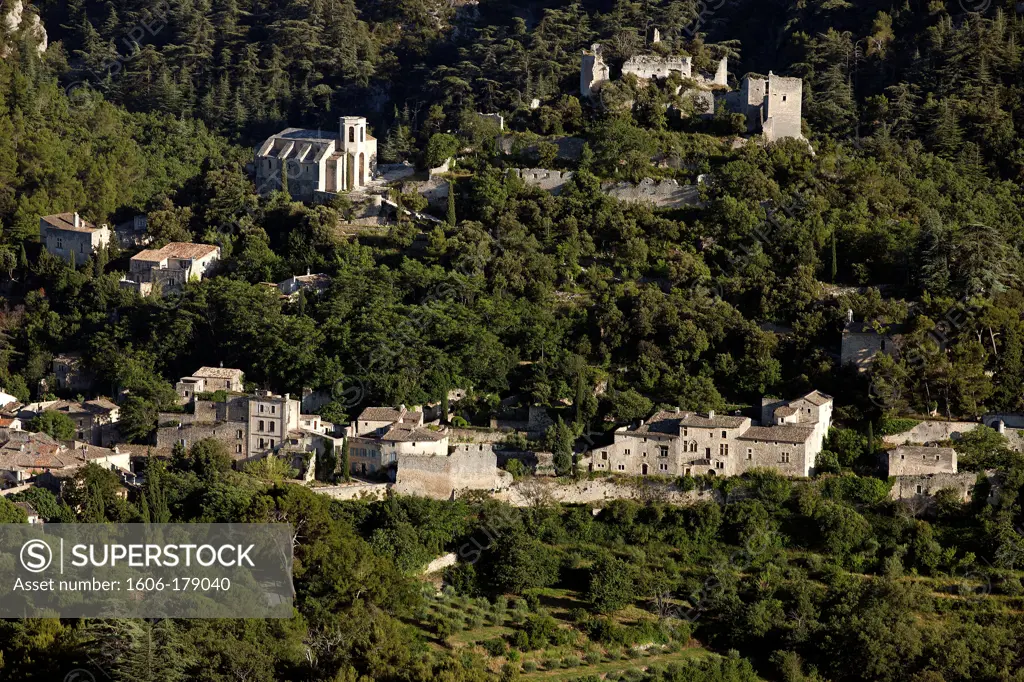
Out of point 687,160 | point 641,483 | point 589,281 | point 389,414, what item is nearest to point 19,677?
point 389,414

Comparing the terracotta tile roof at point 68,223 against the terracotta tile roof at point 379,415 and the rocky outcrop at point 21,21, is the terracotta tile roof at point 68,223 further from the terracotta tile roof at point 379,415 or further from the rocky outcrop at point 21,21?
the rocky outcrop at point 21,21

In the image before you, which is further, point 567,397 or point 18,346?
point 18,346

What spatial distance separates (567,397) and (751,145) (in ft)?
47.1

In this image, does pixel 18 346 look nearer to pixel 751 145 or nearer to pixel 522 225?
pixel 522 225

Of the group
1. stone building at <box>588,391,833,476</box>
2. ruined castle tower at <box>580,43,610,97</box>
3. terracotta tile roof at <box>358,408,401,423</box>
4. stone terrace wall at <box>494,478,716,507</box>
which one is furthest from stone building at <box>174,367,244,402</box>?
ruined castle tower at <box>580,43,610,97</box>

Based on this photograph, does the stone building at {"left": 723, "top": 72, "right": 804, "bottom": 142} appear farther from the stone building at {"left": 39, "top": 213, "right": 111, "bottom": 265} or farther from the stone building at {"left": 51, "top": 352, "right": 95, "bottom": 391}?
the stone building at {"left": 51, "top": 352, "right": 95, "bottom": 391}

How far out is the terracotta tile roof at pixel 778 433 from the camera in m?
53.6

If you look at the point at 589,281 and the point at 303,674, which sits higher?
the point at 589,281

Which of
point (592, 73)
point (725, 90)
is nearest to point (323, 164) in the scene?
point (592, 73)

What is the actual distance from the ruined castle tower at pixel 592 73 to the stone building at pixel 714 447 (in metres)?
19.4

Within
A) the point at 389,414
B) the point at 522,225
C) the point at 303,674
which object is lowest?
the point at 303,674

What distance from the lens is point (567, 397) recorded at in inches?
2233

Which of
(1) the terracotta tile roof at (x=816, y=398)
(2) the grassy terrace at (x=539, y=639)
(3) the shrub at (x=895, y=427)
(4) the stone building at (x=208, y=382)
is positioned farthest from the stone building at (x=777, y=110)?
(2) the grassy terrace at (x=539, y=639)

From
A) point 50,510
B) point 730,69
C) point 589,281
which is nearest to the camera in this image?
point 50,510
